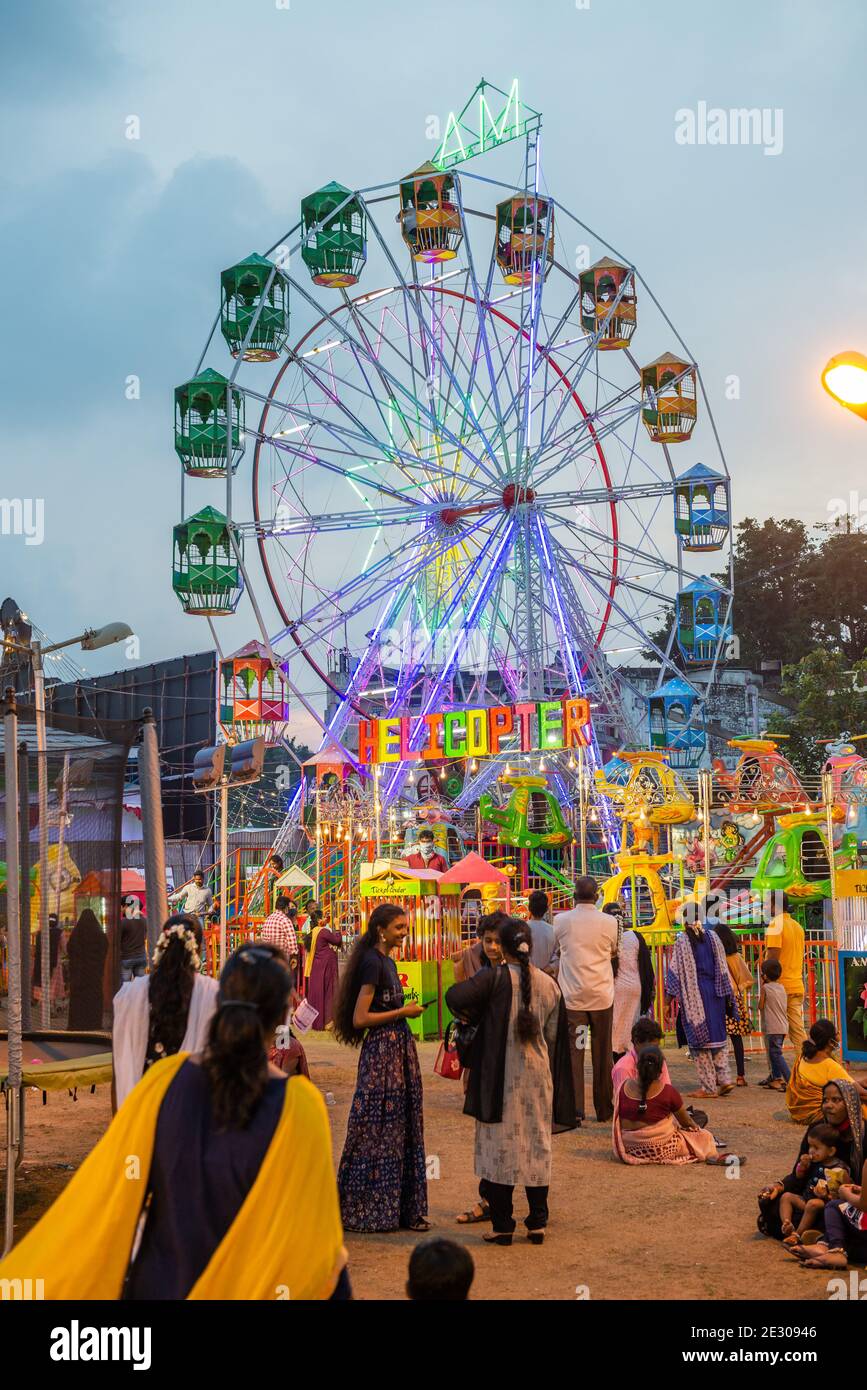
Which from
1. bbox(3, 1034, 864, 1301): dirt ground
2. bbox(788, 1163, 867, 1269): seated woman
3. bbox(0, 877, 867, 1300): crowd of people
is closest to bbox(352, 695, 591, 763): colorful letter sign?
bbox(0, 877, 867, 1300): crowd of people

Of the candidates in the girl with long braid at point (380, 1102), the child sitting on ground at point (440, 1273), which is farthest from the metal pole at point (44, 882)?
the child sitting on ground at point (440, 1273)

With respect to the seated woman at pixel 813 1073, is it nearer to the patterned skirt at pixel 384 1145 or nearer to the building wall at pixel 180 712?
the patterned skirt at pixel 384 1145

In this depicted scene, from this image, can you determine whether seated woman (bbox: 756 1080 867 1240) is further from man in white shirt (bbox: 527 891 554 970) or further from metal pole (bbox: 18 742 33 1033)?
man in white shirt (bbox: 527 891 554 970)

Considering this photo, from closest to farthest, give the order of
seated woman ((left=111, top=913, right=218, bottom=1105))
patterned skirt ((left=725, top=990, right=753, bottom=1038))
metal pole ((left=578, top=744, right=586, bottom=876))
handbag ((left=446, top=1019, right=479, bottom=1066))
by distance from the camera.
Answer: seated woman ((left=111, top=913, right=218, bottom=1105)) < handbag ((left=446, top=1019, right=479, bottom=1066)) < patterned skirt ((left=725, top=990, right=753, bottom=1038)) < metal pole ((left=578, top=744, right=586, bottom=876))

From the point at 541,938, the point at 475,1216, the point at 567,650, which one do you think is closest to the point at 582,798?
the point at 567,650

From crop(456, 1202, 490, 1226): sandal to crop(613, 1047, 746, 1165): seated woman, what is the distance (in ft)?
6.17

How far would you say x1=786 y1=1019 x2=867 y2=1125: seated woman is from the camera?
9.12m

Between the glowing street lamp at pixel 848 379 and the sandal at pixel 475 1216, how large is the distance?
4.74 meters

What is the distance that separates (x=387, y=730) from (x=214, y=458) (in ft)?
23.0

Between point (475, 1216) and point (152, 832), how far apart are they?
256 cm

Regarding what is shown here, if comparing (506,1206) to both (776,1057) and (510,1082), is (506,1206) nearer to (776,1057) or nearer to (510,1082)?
(510,1082)

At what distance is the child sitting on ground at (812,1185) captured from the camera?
715cm

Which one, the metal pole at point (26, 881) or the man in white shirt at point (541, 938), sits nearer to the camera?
the metal pole at point (26, 881)
